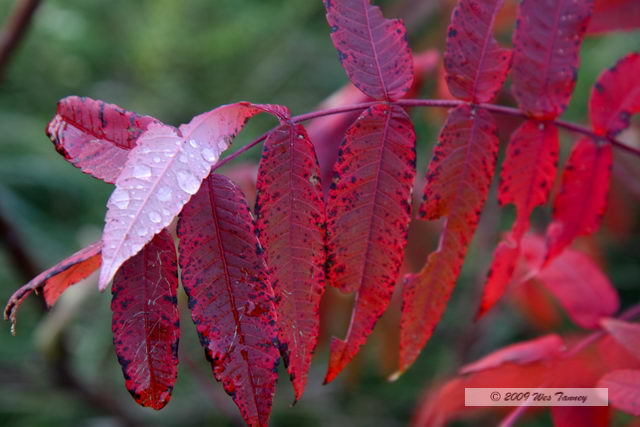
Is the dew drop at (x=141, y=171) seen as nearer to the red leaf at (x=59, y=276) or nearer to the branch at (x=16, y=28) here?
the red leaf at (x=59, y=276)

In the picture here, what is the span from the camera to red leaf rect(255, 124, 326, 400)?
35 centimetres

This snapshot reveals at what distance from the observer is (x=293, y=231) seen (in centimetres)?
A: 35

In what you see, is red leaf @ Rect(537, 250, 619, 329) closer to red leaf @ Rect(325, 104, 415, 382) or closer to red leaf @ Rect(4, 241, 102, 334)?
red leaf @ Rect(325, 104, 415, 382)

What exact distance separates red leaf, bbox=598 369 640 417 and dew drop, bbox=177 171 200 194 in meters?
0.31

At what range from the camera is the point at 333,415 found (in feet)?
4.40

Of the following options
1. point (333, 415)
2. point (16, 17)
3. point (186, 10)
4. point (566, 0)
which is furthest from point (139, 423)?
point (186, 10)

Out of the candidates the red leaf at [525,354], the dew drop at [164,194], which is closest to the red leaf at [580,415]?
the red leaf at [525,354]

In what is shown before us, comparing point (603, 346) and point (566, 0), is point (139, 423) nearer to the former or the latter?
point (603, 346)

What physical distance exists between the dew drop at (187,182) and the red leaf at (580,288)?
1.25 ft

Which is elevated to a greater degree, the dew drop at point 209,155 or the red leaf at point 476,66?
the red leaf at point 476,66

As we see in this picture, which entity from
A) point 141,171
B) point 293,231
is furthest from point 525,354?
point 141,171

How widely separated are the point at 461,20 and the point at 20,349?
139 centimetres

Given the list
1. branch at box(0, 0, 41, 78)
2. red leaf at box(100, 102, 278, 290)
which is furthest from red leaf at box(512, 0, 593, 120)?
branch at box(0, 0, 41, 78)

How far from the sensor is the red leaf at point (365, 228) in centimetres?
38
